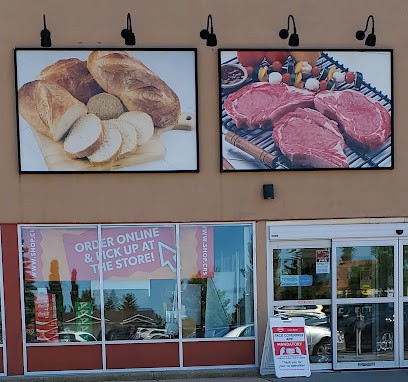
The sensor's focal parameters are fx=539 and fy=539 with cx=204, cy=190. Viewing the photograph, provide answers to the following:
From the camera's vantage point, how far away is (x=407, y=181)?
823cm

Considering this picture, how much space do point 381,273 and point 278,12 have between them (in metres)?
4.27

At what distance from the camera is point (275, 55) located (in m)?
7.98

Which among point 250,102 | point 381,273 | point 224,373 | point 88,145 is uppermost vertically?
point 250,102

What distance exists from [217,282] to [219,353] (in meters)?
1.06

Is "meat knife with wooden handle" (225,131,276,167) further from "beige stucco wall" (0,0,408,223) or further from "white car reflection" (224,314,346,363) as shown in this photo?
"white car reflection" (224,314,346,363)

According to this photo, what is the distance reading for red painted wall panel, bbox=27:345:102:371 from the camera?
313 inches

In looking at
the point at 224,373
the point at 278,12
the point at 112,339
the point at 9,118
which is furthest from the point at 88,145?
the point at 224,373

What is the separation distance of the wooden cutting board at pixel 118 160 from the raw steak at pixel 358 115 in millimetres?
2052

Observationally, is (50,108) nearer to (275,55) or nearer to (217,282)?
(275,55)

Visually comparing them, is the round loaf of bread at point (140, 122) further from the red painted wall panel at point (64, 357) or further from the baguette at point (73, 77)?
the red painted wall panel at point (64, 357)

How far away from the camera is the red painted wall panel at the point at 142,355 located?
26.3ft

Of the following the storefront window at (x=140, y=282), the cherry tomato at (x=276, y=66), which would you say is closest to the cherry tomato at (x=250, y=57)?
the cherry tomato at (x=276, y=66)

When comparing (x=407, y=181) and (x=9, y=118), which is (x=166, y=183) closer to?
(x=9, y=118)

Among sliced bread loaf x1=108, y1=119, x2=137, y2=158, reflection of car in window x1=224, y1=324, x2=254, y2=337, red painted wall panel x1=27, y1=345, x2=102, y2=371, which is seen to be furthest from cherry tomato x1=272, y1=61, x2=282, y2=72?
red painted wall panel x1=27, y1=345, x2=102, y2=371
